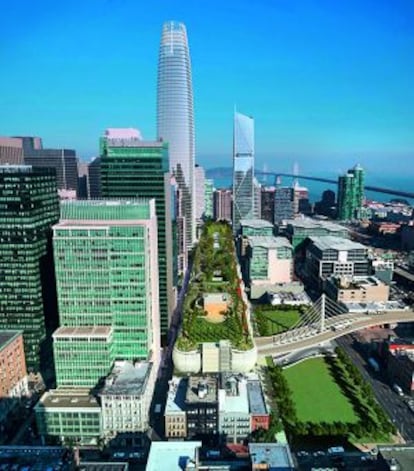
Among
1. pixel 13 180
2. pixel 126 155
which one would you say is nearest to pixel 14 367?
pixel 13 180

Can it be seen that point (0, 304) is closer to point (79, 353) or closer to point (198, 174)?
point (79, 353)

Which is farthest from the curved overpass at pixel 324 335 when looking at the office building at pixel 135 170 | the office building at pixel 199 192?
the office building at pixel 199 192

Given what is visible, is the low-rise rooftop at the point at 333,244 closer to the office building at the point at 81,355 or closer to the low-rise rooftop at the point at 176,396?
the low-rise rooftop at the point at 176,396

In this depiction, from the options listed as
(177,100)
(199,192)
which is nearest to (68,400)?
(177,100)

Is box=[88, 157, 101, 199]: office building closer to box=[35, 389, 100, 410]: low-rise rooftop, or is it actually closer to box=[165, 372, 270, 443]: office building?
box=[35, 389, 100, 410]: low-rise rooftop

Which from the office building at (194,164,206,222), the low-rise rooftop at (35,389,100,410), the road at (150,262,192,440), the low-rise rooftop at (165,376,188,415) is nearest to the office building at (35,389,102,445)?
the low-rise rooftop at (35,389,100,410)

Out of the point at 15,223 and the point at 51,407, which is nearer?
the point at 51,407
